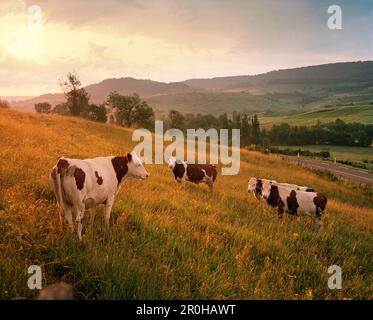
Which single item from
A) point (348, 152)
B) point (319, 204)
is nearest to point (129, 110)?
point (319, 204)

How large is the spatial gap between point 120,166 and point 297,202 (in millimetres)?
7618

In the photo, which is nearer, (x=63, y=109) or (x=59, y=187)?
(x=59, y=187)

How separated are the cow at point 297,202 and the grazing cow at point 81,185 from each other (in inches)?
287

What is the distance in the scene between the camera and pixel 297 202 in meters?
12.9

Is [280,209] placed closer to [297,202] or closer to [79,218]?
[297,202]

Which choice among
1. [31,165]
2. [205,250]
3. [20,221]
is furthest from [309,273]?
[31,165]

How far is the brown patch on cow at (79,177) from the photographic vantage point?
6.17m

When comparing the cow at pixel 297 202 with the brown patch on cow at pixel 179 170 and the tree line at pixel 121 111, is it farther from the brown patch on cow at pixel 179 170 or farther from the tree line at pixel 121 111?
the tree line at pixel 121 111

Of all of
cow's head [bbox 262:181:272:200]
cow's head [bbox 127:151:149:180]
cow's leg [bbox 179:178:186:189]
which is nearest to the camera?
cow's head [bbox 127:151:149:180]

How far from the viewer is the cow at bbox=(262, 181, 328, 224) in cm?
1282

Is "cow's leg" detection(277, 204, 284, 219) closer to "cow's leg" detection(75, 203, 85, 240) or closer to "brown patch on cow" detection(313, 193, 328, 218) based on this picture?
"brown patch on cow" detection(313, 193, 328, 218)

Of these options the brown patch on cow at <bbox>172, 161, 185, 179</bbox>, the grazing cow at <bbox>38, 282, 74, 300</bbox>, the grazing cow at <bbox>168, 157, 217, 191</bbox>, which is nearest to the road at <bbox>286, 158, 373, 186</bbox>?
the grazing cow at <bbox>168, 157, 217, 191</bbox>

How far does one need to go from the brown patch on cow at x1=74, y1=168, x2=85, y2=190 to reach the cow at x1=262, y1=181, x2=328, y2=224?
8242 millimetres
